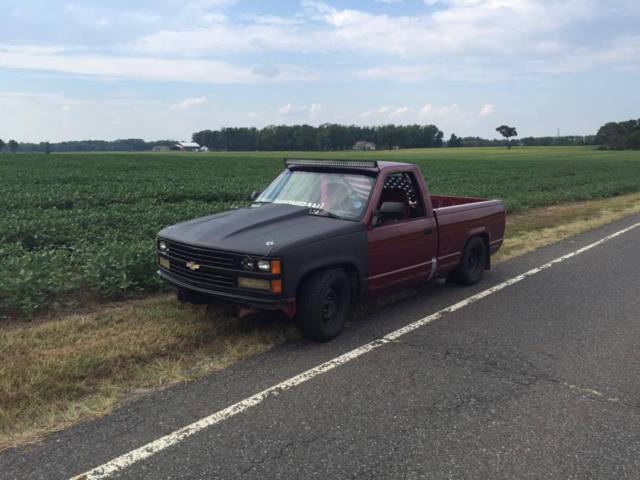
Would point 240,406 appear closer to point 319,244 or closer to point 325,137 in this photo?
point 319,244

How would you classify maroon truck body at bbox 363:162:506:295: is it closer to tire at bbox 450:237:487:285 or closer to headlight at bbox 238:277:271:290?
tire at bbox 450:237:487:285

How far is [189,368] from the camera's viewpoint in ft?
14.4

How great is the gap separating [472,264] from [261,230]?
3650 millimetres

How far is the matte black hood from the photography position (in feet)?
15.3

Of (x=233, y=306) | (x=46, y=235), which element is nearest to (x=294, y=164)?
(x=233, y=306)

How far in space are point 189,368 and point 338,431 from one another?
5.03 ft

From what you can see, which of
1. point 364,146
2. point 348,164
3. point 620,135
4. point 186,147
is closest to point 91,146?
point 186,147

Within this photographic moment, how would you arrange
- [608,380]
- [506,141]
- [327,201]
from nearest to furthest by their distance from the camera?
1. [608,380]
2. [327,201]
3. [506,141]

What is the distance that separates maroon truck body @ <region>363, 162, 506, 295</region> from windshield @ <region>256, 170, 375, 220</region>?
0.48 feet

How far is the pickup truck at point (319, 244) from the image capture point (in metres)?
4.62

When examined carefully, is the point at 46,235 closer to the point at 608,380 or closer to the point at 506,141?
the point at 608,380

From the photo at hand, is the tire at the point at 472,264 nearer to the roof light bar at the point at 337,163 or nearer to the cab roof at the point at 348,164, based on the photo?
the cab roof at the point at 348,164

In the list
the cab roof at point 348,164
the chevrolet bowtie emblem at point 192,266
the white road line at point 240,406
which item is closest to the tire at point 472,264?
the white road line at point 240,406

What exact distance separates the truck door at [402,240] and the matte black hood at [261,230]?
0.39 meters
